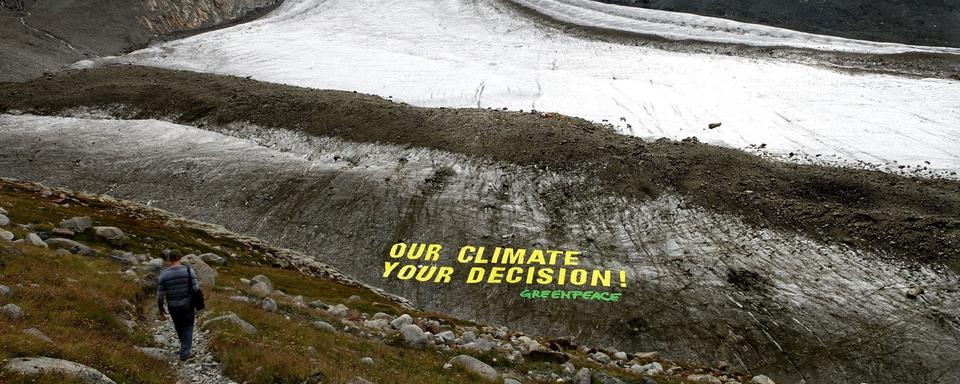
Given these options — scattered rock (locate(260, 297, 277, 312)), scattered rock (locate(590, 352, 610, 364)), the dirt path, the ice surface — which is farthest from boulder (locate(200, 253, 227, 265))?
the ice surface

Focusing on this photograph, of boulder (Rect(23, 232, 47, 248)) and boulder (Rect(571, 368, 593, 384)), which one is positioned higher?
boulder (Rect(23, 232, 47, 248))

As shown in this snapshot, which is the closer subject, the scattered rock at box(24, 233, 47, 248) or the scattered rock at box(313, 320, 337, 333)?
the scattered rock at box(313, 320, 337, 333)

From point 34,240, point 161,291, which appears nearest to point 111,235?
point 34,240

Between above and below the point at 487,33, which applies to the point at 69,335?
below

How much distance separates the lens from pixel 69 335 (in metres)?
12.9

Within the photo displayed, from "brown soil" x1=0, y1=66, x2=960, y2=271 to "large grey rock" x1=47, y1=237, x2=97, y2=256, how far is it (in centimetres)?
1757

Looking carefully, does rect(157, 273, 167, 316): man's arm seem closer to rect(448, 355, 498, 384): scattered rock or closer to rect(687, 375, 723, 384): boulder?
rect(448, 355, 498, 384): scattered rock

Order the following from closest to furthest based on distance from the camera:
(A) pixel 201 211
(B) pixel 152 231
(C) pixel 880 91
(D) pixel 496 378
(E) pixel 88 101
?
1. (D) pixel 496 378
2. (B) pixel 152 231
3. (A) pixel 201 211
4. (C) pixel 880 91
5. (E) pixel 88 101

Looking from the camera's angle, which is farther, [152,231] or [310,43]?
[310,43]

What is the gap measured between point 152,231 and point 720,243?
24.8 metres

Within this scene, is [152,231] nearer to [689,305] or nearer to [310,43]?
[689,305]

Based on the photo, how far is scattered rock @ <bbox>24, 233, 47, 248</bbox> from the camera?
1944 centimetres

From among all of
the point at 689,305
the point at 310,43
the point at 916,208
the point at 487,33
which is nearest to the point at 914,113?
the point at 916,208

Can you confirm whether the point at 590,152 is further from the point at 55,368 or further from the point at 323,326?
the point at 55,368
